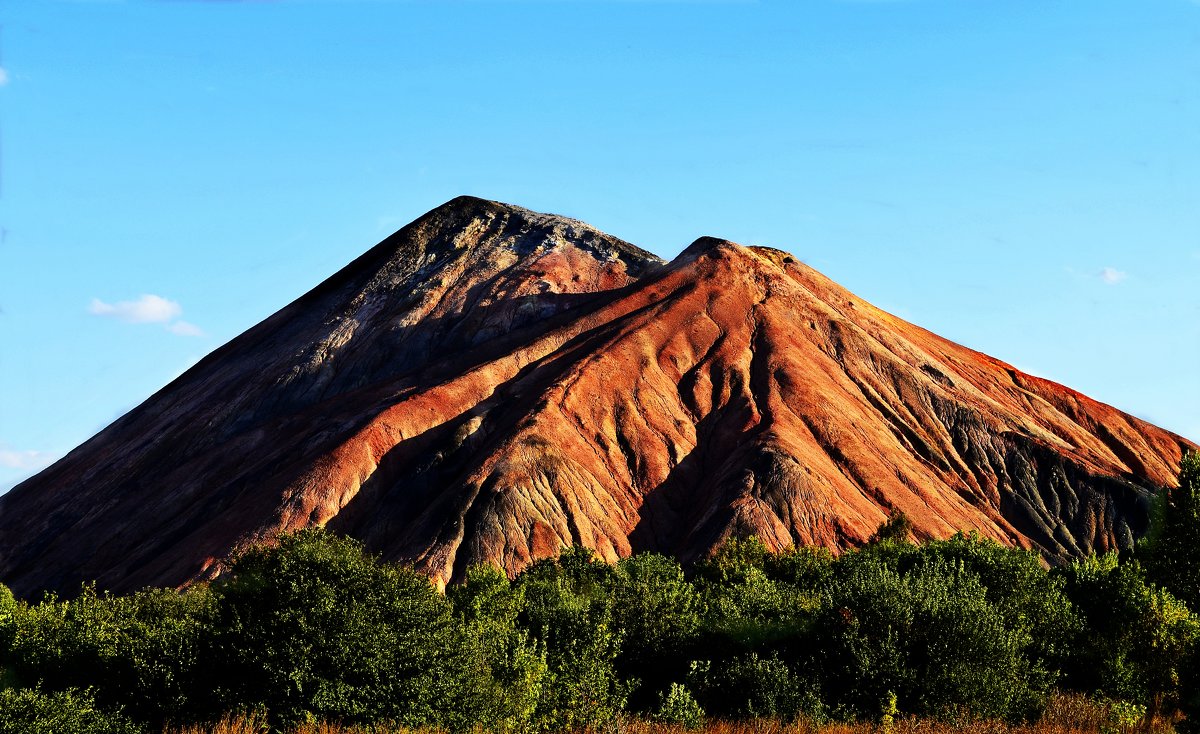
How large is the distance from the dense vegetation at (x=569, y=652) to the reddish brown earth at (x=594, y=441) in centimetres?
5017

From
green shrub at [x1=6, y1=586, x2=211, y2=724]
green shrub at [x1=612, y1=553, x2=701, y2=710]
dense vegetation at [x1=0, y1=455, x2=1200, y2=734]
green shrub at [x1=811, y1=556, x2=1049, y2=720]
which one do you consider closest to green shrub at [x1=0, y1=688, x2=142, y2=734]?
dense vegetation at [x1=0, y1=455, x2=1200, y2=734]

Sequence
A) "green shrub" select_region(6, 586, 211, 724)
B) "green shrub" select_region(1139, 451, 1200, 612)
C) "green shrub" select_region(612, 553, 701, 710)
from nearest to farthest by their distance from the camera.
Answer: "green shrub" select_region(6, 586, 211, 724), "green shrub" select_region(612, 553, 701, 710), "green shrub" select_region(1139, 451, 1200, 612)

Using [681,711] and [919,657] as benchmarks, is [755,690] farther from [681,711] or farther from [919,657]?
[919,657]

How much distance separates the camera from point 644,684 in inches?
1614

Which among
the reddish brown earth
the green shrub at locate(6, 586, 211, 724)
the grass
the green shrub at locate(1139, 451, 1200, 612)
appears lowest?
the grass

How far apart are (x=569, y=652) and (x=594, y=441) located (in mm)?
68581

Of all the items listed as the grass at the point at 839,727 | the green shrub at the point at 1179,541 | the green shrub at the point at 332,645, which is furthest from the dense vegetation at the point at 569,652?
the green shrub at the point at 1179,541

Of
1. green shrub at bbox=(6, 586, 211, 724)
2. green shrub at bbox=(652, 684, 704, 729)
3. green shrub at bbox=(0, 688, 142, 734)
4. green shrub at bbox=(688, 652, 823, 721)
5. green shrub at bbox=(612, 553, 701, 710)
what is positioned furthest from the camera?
green shrub at bbox=(612, 553, 701, 710)

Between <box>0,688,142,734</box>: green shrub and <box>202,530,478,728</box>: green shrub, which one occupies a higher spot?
<box>202,530,478,728</box>: green shrub

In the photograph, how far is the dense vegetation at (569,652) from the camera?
1222 inches

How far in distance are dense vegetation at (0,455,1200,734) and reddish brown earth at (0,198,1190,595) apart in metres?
50.2

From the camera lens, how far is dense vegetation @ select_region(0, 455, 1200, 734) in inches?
1222

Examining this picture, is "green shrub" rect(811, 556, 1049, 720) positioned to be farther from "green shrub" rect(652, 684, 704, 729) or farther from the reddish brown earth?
the reddish brown earth

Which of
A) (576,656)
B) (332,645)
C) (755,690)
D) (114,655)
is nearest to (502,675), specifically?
(576,656)
